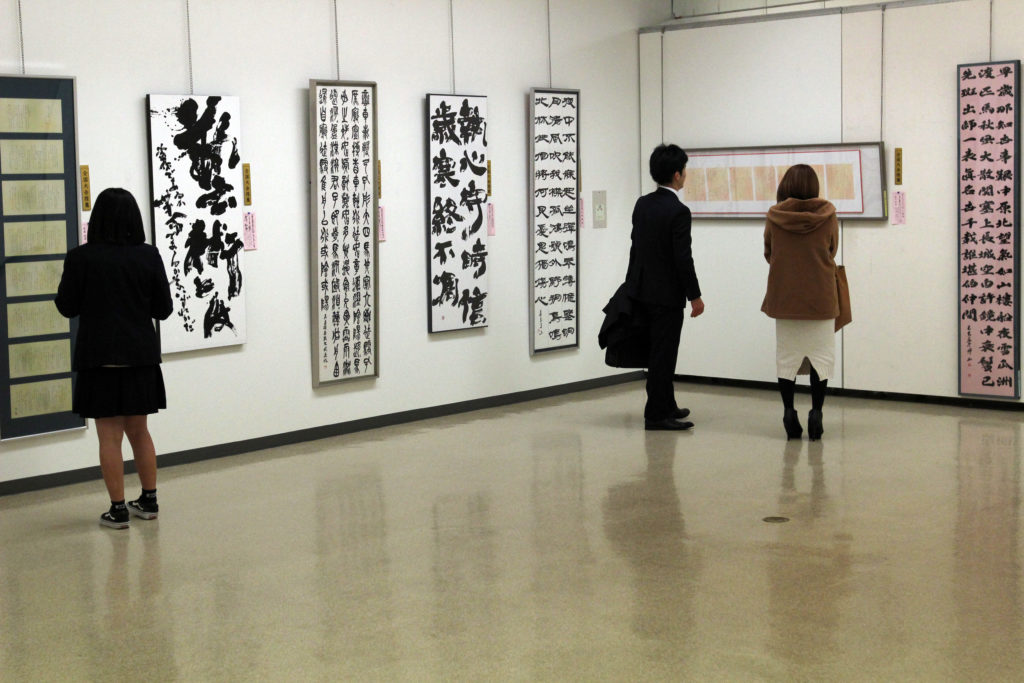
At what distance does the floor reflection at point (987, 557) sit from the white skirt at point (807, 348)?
0.94 meters

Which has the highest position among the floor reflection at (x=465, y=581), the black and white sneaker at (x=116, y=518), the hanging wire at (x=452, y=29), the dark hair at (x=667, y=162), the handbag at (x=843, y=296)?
the hanging wire at (x=452, y=29)

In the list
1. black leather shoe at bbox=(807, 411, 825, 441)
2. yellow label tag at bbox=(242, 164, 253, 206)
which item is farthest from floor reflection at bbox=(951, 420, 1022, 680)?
yellow label tag at bbox=(242, 164, 253, 206)

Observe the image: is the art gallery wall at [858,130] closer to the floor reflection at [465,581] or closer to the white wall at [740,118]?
the white wall at [740,118]

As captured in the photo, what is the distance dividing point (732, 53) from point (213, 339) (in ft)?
15.4

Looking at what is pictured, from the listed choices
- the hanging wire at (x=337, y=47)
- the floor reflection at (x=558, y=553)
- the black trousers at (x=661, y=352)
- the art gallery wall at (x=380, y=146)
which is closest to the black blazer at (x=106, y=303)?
the art gallery wall at (x=380, y=146)

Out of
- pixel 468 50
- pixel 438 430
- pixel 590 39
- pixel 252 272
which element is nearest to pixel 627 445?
pixel 438 430

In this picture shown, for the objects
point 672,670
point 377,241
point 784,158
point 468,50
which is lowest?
point 672,670

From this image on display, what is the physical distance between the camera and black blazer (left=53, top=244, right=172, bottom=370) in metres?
5.50

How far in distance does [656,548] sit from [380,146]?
152 inches

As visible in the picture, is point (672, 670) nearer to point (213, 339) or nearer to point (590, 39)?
point (213, 339)

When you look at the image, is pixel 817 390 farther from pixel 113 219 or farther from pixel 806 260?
pixel 113 219

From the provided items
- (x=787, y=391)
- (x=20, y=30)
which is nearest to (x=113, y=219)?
(x=20, y=30)

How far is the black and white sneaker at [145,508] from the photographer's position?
587 centimetres

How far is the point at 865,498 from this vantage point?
5.97 meters
